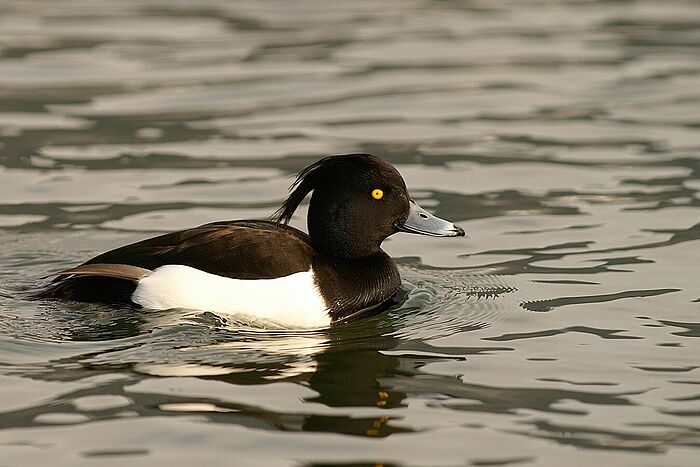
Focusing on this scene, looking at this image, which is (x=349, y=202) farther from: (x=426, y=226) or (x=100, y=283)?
(x=100, y=283)

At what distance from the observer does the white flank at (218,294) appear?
21.7 feet

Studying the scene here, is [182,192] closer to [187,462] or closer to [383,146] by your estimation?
[383,146]

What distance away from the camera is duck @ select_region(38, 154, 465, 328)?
21.7 feet

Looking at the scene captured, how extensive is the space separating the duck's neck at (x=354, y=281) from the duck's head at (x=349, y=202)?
7 cm

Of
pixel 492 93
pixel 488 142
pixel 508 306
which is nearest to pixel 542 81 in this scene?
pixel 492 93

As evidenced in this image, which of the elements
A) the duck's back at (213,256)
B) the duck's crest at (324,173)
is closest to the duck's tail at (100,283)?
the duck's back at (213,256)

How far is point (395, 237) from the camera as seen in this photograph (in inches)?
341

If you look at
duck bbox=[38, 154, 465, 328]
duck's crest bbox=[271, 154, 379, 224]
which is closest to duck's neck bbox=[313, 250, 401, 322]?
duck bbox=[38, 154, 465, 328]

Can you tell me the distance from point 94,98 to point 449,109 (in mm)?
2901

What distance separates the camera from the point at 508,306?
23.5 feet

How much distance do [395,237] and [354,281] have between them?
177cm

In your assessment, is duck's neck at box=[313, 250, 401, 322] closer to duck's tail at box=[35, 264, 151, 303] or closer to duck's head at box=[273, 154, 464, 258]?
duck's head at box=[273, 154, 464, 258]

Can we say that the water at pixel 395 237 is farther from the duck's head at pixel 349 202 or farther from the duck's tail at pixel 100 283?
the duck's head at pixel 349 202

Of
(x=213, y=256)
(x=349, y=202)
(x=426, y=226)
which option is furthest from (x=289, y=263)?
(x=426, y=226)
